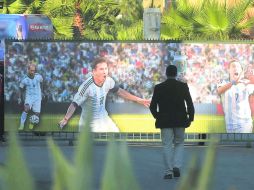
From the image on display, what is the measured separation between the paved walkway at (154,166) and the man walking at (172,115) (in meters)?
0.37

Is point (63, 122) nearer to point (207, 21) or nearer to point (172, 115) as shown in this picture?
point (172, 115)

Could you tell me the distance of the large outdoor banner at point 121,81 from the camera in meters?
16.0

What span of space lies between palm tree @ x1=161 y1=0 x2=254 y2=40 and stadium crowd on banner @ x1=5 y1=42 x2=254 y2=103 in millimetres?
6933

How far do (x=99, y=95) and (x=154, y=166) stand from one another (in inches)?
143

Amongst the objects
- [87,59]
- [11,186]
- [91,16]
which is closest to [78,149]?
[11,186]

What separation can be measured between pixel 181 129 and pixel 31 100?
224 inches

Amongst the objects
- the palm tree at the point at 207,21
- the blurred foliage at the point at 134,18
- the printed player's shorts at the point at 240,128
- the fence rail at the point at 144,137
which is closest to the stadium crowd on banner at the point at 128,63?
the printed player's shorts at the point at 240,128

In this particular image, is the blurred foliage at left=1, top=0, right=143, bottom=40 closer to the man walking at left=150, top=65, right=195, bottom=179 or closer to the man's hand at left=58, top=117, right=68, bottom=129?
the man's hand at left=58, top=117, right=68, bottom=129

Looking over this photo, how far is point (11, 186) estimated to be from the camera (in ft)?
7.48

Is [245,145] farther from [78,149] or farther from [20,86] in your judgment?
[78,149]

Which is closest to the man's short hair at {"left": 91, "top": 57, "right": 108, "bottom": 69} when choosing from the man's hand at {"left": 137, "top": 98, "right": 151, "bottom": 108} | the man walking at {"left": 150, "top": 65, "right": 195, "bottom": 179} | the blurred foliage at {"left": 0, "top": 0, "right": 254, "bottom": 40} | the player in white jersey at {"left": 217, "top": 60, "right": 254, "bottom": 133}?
the man's hand at {"left": 137, "top": 98, "right": 151, "bottom": 108}

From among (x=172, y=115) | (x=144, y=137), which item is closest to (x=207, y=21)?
(x=144, y=137)

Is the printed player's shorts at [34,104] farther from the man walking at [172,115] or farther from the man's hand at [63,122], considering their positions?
the man walking at [172,115]

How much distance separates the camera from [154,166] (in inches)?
502
